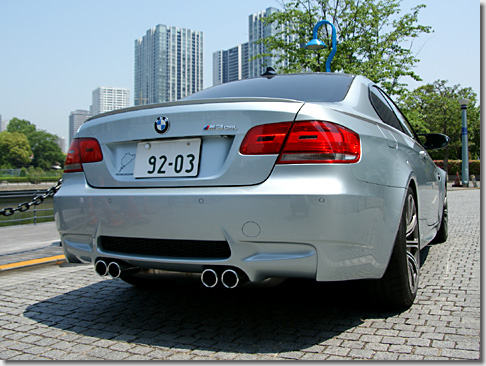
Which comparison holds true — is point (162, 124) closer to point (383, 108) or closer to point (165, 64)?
point (383, 108)

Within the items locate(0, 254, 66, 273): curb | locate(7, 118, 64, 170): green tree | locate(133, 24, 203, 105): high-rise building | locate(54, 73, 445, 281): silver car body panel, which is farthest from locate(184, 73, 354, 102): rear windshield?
locate(7, 118, 64, 170): green tree

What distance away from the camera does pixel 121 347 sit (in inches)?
106

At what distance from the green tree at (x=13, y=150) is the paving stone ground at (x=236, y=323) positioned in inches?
5197

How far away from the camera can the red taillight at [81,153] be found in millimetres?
3057

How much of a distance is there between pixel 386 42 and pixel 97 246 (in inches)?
802

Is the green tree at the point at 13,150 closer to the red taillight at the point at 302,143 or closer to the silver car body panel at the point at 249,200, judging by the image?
the silver car body panel at the point at 249,200

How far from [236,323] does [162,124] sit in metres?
1.30

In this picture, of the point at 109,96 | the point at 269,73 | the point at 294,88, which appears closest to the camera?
the point at 294,88

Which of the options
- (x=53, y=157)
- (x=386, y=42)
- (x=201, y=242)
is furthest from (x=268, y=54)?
(x=53, y=157)

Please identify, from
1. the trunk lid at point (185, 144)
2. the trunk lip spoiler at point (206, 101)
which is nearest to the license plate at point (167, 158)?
the trunk lid at point (185, 144)

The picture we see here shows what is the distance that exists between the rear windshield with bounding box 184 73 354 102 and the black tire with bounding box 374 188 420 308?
0.83m

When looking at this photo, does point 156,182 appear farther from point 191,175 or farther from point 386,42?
point 386,42

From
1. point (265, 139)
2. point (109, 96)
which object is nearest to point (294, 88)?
point (265, 139)

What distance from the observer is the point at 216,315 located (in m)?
3.27
